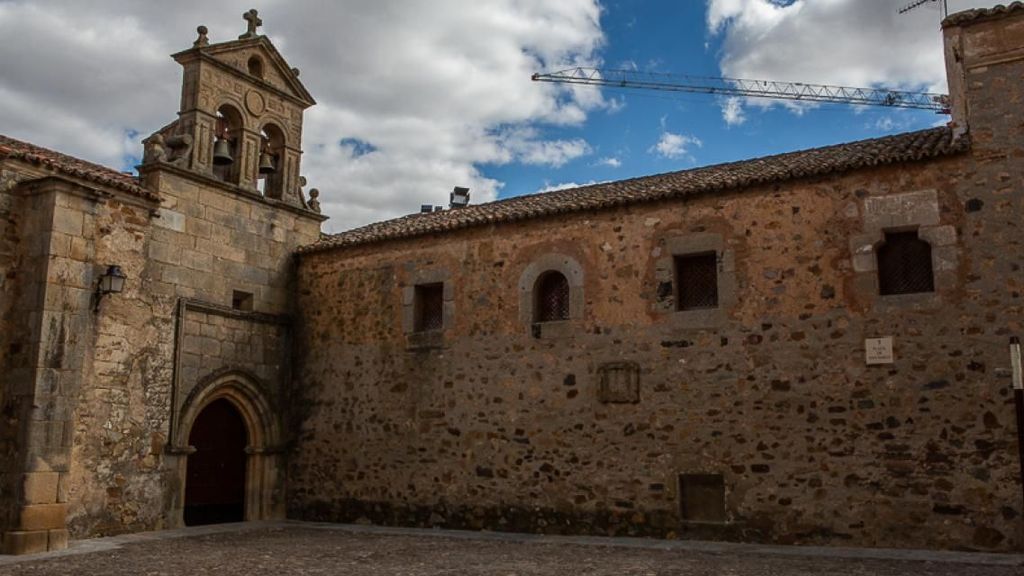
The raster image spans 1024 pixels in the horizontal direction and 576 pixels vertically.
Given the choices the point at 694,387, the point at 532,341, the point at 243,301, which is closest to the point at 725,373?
the point at 694,387

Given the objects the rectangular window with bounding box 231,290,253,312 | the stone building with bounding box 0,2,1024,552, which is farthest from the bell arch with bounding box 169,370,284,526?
the rectangular window with bounding box 231,290,253,312

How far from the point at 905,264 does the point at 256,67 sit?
10.5 meters

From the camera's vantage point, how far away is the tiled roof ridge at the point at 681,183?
33.4 ft

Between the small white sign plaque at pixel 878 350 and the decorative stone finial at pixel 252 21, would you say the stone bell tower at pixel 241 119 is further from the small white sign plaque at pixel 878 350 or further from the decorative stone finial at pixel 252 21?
the small white sign plaque at pixel 878 350

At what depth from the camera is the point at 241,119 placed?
13.9m

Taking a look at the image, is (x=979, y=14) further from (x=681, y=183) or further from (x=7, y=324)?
(x=7, y=324)

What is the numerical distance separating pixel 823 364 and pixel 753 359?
2.68 feet

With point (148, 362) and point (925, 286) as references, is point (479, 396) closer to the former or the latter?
point (148, 362)

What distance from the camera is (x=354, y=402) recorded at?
13.5 metres

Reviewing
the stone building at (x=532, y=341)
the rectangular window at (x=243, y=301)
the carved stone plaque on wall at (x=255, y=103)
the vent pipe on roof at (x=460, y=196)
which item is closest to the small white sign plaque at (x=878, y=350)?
the stone building at (x=532, y=341)

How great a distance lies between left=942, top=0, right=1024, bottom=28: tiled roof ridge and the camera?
9812 mm

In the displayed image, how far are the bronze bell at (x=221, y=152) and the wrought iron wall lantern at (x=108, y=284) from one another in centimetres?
302

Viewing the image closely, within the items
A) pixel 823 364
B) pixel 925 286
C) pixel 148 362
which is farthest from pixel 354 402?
pixel 925 286

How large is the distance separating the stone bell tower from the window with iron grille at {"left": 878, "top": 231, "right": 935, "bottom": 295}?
30.9ft
